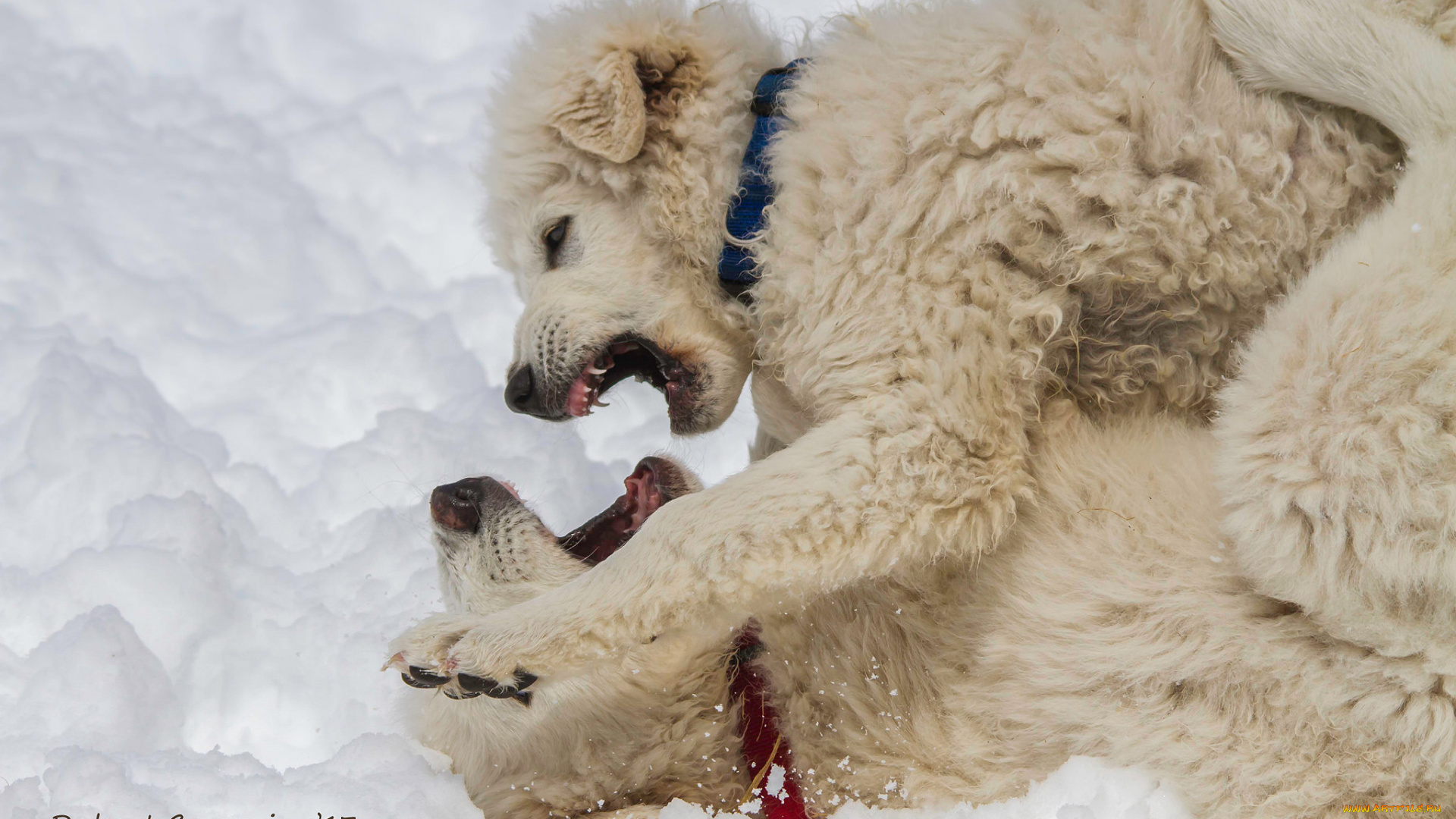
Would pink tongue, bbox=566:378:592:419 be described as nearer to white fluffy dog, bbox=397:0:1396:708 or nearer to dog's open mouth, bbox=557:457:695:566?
dog's open mouth, bbox=557:457:695:566

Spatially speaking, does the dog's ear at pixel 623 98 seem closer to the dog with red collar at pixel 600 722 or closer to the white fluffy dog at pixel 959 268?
the white fluffy dog at pixel 959 268

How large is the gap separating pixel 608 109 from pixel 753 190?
463 millimetres

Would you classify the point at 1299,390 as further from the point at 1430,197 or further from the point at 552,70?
the point at 552,70

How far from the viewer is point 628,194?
10.7ft

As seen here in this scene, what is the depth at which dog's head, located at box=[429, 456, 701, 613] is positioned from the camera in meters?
3.08

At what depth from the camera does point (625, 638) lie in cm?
266

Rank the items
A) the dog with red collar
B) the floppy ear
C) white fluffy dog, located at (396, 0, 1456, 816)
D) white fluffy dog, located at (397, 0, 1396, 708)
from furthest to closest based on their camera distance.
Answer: the floppy ear
the dog with red collar
white fluffy dog, located at (397, 0, 1396, 708)
white fluffy dog, located at (396, 0, 1456, 816)

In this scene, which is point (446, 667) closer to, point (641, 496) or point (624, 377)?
point (641, 496)

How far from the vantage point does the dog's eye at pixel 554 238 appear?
133 inches

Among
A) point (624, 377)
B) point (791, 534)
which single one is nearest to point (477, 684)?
point (791, 534)

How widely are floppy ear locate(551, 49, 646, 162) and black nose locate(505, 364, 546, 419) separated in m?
0.72

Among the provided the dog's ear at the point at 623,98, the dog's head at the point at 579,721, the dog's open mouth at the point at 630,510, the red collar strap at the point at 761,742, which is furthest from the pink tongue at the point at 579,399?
the red collar strap at the point at 761,742

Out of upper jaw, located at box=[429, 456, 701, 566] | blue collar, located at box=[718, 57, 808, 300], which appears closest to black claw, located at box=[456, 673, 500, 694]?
upper jaw, located at box=[429, 456, 701, 566]

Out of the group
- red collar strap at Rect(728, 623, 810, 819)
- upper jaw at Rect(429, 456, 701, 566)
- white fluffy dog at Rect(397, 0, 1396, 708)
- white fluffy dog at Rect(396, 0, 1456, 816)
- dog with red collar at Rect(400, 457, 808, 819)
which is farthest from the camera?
upper jaw at Rect(429, 456, 701, 566)
